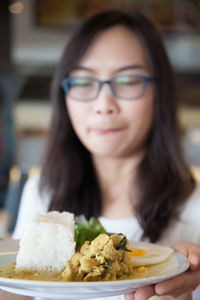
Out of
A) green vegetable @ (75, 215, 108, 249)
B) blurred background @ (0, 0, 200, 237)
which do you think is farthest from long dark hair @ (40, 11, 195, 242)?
blurred background @ (0, 0, 200, 237)

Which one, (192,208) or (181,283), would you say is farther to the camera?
(192,208)

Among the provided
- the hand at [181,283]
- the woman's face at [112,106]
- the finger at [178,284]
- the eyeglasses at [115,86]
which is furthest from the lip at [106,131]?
the finger at [178,284]

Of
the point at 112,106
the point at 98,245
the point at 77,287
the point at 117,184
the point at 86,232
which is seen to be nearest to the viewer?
the point at 77,287

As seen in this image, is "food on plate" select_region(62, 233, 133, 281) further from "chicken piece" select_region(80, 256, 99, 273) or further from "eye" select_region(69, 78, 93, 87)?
"eye" select_region(69, 78, 93, 87)

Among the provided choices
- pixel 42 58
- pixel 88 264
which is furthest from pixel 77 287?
pixel 42 58

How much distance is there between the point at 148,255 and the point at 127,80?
0.66 metres

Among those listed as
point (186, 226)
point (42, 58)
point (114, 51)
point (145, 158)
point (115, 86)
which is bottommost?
point (186, 226)

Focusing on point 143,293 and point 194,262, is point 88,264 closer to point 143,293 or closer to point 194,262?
point 143,293

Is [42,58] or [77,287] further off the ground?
[42,58]

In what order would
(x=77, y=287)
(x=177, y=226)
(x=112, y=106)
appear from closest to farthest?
(x=77, y=287), (x=112, y=106), (x=177, y=226)

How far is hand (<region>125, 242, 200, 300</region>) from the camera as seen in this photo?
82cm

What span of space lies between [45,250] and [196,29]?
4.44 m

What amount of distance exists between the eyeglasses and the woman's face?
0.02m

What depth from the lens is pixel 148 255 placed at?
967 mm
